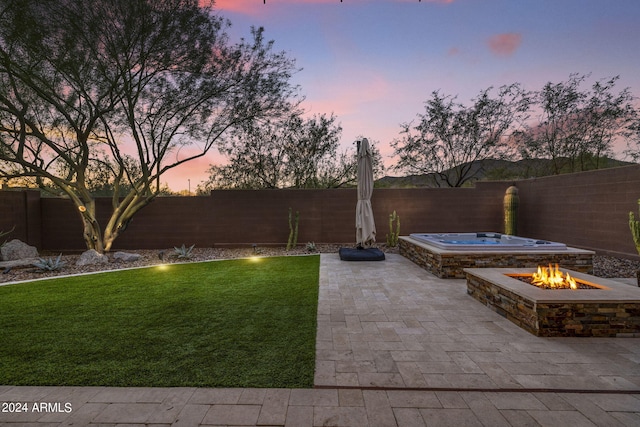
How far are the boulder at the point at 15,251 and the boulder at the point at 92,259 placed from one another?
5.83 feet

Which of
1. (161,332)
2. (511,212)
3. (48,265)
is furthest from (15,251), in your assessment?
(511,212)

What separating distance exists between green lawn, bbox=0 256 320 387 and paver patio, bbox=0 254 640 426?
0.18 m

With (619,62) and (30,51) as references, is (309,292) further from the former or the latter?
(619,62)

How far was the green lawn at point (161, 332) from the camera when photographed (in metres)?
2.56

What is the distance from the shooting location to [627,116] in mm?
11070

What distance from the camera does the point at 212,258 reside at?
9.05 metres

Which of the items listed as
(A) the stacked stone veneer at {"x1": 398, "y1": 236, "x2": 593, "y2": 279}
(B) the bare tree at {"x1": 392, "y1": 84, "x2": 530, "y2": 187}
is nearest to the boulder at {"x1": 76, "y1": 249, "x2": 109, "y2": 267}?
(A) the stacked stone veneer at {"x1": 398, "y1": 236, "x2": 593, "y2": 279}

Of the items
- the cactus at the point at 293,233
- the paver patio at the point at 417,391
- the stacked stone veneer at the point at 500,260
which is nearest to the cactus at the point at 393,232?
the cactus at the point at 293,233

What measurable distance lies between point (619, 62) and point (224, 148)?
1426cm

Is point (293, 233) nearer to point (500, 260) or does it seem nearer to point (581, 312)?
point (500, 260)

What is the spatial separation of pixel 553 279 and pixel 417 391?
295cm

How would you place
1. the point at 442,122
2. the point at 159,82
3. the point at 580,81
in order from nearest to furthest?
1. the point at 159,82
2. the point at 580,81
3. the point at 442,122

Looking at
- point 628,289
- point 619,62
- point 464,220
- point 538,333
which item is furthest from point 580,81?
point 538,333

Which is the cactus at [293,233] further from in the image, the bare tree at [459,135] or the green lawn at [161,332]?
the bare tree at [459,135]
